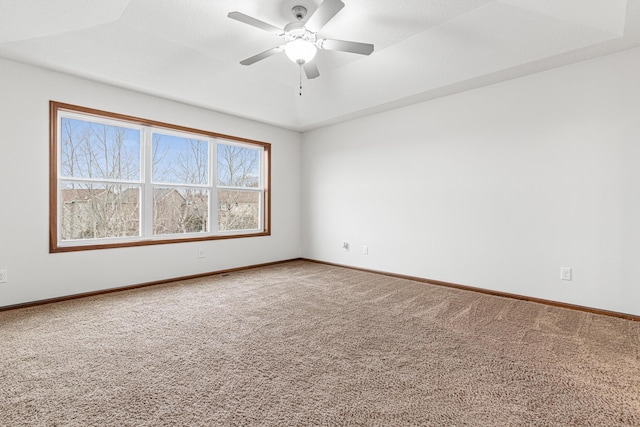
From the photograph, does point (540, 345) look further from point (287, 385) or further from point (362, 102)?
point (362, 102)

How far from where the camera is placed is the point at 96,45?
311cm

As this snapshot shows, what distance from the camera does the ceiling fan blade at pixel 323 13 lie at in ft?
Answer: 7.15

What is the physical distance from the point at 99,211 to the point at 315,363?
3300mm

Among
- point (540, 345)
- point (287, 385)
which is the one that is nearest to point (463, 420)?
point (287, 385)

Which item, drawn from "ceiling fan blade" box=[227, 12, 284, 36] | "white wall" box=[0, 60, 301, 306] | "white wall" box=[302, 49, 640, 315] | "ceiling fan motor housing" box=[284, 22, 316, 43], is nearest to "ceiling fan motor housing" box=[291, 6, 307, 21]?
"ceiling fan motor housing" box=[284, 22, 316, 43]

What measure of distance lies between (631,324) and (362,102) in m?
3.68

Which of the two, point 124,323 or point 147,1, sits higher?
point 147,1

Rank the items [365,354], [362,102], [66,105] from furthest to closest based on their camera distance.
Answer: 1. [362,102]
2. [66,105]
3. [365,354]

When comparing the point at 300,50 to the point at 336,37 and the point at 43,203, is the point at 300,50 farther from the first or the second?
the point at 43,203

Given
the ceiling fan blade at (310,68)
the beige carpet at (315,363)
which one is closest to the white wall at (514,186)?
the beige carpet at (315,363)

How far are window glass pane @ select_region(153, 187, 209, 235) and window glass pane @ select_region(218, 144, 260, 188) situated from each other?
0.45 m

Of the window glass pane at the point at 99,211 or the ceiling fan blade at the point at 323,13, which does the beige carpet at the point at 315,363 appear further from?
the ceiling fan blade at the point at 323,13

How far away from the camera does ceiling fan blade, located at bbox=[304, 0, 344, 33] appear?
218cm

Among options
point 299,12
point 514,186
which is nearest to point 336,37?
point 299,12
